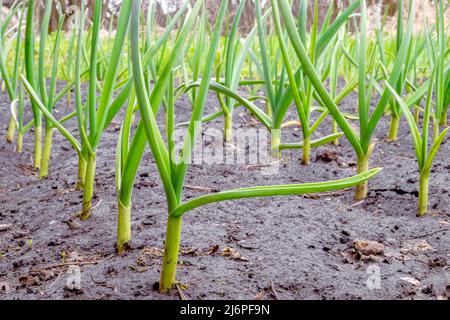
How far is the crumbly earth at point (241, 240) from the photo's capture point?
843 millimetres

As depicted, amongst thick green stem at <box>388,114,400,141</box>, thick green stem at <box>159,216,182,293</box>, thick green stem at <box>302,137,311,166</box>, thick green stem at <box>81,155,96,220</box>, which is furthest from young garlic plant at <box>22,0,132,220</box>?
thick green stem at <box>388,114,400,141</box>

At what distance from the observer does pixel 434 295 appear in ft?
2.65

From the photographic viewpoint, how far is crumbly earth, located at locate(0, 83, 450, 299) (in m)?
0.84

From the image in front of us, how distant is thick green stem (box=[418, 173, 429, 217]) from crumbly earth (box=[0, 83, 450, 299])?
0.02 metres

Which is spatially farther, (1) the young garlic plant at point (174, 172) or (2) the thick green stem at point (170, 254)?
(2) the thick green stem at point (170, 254)

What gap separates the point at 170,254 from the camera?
800 mm

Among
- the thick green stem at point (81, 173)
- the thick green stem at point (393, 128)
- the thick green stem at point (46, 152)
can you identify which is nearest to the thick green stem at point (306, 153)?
the thick green stem at point (393, 128)

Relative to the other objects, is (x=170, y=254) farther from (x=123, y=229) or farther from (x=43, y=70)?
(x=43, y=70)

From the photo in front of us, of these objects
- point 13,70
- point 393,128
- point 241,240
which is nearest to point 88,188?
point 241,240

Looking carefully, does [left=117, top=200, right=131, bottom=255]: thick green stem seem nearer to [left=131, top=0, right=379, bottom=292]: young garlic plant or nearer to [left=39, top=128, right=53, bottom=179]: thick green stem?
[left=131, top=0, right=379, bottom=292]: young garlic plant

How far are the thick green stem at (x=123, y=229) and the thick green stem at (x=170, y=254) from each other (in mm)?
172

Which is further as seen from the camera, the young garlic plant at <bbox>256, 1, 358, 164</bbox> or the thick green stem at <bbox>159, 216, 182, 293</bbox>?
the young garlic plant at <bbox>256, 1, 358, 164</bbox>

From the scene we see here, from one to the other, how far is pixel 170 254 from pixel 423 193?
58cm

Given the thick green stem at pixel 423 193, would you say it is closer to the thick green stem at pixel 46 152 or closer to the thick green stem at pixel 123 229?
the thick green stem at pixel 123 229
